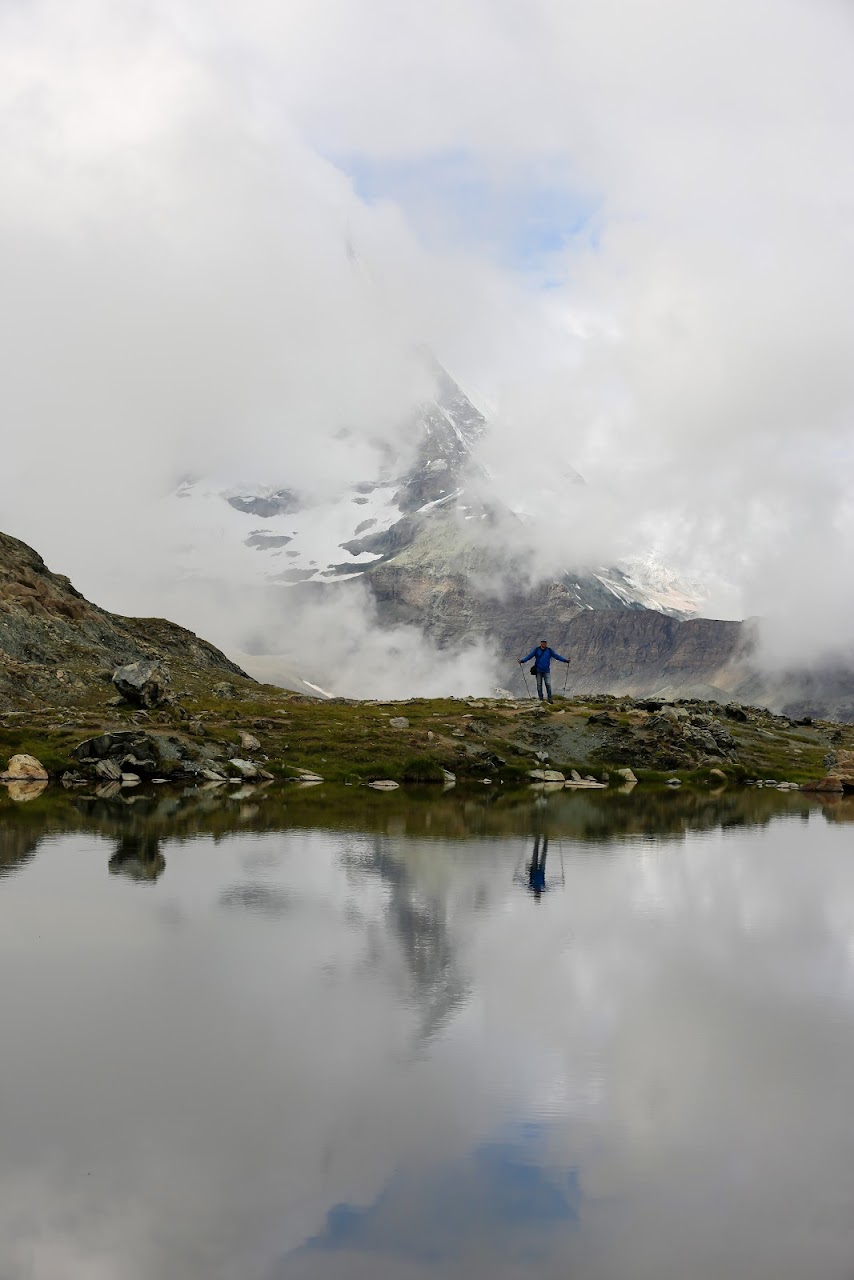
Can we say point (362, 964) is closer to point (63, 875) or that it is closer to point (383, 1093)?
point (383, 1093)

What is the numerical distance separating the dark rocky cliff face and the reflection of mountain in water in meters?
58.6

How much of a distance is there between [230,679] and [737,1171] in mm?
126575

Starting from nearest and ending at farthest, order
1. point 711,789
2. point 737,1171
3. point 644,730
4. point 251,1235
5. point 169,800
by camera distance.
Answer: point 251,1235 < point 737,1171 < point 169,800 < point 711,789 < point 644,730

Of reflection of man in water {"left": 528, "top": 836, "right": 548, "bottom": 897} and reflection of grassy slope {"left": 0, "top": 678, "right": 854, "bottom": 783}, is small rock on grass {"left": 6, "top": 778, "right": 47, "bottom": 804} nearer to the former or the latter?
reflection of grassy slope {"left": 0, "top": 678, "right": 854, "bottom": 783}

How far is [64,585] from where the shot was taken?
133875 mm

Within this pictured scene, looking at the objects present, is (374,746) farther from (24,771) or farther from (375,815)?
(375,815)

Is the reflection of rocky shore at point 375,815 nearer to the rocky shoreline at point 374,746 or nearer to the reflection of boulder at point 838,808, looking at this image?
the reflection of boulder at point 838,808

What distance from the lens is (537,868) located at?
141ft

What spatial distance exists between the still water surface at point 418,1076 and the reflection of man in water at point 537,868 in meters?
0.73

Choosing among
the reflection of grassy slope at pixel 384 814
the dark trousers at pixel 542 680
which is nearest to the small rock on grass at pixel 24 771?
the reflection of grassy slope at pixel 384 814

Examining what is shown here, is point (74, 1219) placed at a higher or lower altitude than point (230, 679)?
lower

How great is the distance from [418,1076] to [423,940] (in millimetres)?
10591

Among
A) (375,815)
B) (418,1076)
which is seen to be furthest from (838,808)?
(418,1076)

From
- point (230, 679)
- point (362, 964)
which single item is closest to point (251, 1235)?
point (362, 964)
